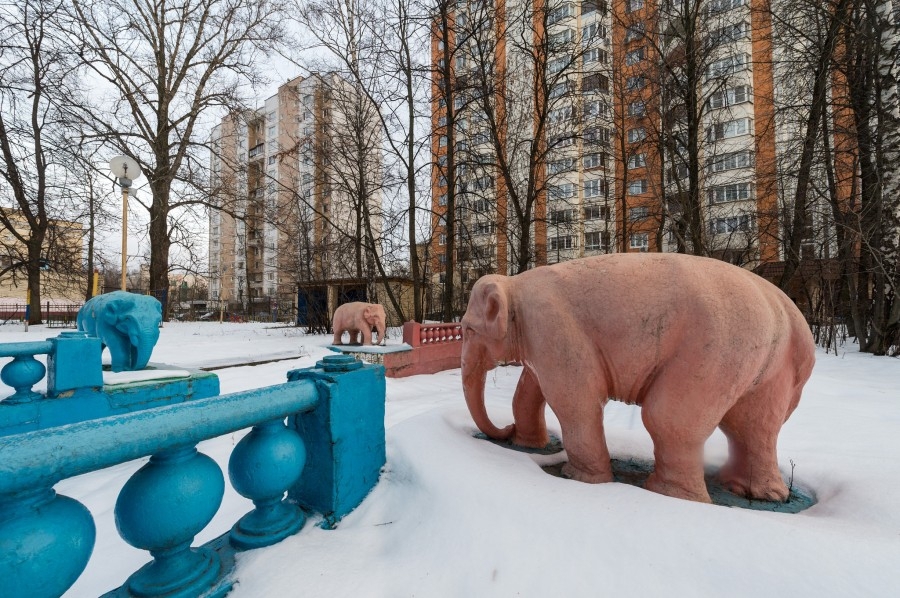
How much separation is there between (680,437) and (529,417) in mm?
1058

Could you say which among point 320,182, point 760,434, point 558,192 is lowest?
point 760,434

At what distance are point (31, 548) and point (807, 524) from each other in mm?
2186

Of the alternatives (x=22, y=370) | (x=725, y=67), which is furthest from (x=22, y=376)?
(x=725, y=67)

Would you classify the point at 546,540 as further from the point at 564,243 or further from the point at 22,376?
the point at 564,243

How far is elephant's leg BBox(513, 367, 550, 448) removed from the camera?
2.68 m

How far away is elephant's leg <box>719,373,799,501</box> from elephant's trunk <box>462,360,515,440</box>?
1375 millimetres

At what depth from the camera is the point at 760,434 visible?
1.98 m

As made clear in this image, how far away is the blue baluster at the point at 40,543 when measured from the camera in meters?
0.67

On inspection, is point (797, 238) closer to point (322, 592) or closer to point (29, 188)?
point (322, 592)

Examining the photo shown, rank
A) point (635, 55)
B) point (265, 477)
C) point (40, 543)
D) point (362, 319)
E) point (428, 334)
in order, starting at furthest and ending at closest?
point (635, 55) → point (362, 319) → point (428, 334) → point (265, 477) → point (40, 543)

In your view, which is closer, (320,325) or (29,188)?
(29,188)

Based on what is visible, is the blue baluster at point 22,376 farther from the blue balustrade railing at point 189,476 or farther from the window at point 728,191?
the window at point 728,191

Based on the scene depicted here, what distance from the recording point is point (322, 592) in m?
1.12


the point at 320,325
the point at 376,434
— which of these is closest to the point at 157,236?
the point at 320,325
